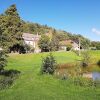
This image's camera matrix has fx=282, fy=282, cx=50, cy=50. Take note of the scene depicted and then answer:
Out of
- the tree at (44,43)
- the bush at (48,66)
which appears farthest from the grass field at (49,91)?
the tree at (44,43)

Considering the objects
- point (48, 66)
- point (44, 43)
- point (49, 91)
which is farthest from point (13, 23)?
point (49, 91)

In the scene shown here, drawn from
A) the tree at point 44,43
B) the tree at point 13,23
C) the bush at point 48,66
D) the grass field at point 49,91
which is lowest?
the grass field at point 49,91

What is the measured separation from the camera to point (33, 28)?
19812 cm

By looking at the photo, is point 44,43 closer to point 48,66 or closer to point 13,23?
point 13,23

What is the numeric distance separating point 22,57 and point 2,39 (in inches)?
1785

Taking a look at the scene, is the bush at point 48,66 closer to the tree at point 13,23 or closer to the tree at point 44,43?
the tree at point 13,23

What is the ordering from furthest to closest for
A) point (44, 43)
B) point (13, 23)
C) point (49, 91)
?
point (44, 43), point (13, 23), point (49, 91)

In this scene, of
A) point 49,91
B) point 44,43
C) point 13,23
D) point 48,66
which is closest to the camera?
point 49,91

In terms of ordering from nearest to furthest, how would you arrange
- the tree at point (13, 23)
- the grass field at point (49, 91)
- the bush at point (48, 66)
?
the grass field at point (49, 91) → the bush at point (48, 66) → the tree at point (13, 23)

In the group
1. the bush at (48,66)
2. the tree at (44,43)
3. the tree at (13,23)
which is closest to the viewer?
the bush at (48,66)

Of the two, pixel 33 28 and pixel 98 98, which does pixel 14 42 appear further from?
pixel 33 28

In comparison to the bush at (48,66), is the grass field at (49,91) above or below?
below

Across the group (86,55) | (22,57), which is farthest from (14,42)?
(86,55)

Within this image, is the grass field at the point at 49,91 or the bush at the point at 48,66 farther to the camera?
the bush at the point at 48,66
